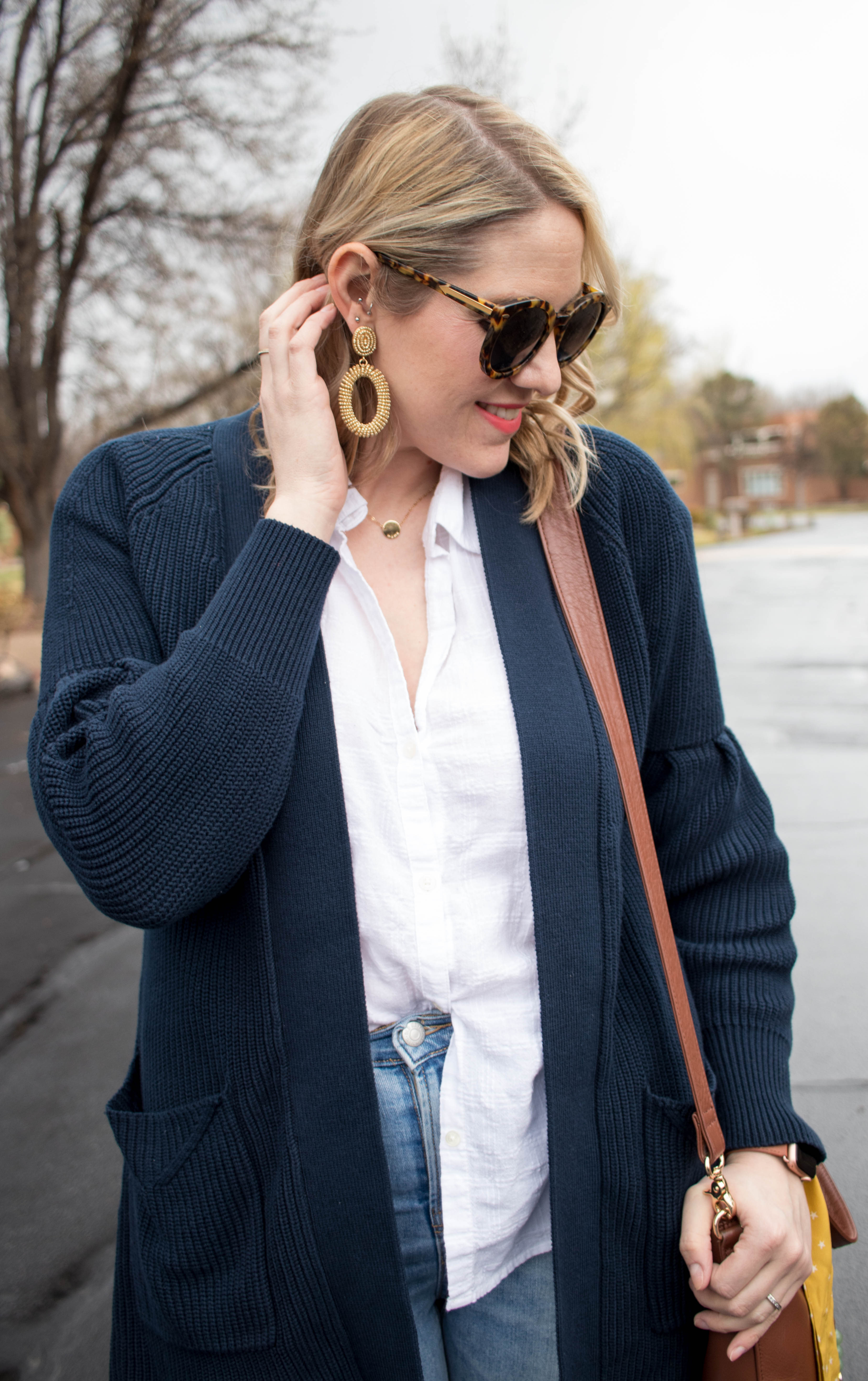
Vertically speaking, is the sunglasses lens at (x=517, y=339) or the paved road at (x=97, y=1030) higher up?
the sunglasses lens at (x=517, y=339)

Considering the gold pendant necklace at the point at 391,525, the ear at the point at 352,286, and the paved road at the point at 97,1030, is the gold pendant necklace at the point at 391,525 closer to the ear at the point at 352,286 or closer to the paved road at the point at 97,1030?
the ear at the point at 352,286

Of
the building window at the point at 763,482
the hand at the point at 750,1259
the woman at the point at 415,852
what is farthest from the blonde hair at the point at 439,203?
the building window at the point at 763,482

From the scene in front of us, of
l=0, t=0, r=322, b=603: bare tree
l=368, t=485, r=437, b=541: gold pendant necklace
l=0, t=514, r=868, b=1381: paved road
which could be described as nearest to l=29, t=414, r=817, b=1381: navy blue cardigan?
l=368, t=485, r=437, b=541: gold pendant necklace

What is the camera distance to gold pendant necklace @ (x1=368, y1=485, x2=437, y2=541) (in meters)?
1.42

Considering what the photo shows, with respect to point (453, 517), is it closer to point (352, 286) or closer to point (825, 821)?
point (352, 286)

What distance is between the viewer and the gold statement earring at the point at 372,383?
1.33 metres

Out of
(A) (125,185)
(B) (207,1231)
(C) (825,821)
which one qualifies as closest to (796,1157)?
(B) (207,1231)

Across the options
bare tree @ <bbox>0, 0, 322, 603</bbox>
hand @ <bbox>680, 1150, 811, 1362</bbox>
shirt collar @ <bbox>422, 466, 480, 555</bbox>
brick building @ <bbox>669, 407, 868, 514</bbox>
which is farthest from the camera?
brick building @ <bbox>669, 407, 868, 514</bbox>

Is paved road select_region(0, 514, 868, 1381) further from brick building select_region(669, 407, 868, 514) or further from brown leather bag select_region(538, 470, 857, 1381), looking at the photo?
brick building select_region(669, 407, 868, 514)

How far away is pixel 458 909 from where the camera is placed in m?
1.20

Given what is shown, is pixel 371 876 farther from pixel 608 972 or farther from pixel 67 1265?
pixel 67 1265

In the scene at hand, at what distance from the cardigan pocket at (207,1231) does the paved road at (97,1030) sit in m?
1.45

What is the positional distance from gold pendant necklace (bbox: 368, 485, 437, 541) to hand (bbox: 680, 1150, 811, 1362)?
99 centimetres

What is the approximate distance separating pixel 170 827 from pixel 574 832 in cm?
50
